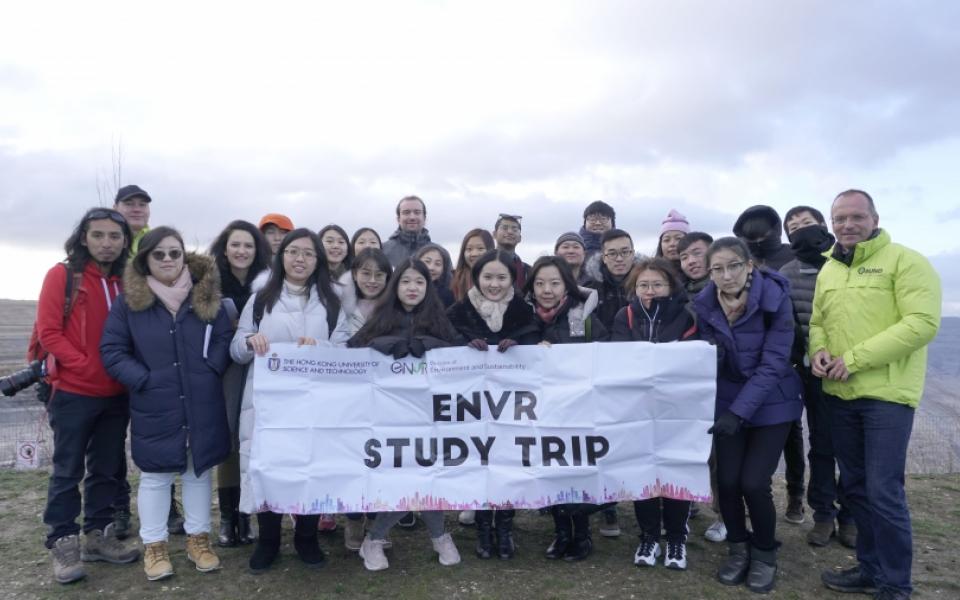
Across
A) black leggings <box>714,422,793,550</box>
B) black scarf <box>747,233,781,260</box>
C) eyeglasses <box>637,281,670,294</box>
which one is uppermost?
black scarf <box>747,233,781,260</box>

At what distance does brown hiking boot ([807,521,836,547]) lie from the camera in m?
5.62

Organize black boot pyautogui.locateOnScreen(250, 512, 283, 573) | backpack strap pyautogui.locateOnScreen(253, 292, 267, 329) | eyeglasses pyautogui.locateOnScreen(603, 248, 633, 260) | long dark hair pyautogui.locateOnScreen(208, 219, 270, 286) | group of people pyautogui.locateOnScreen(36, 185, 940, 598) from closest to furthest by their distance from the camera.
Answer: group of people pyautogui.locateOnScreen(36, 185, 940, 598)
black boot pyautogui.locateOnScreen(250, 512, 283, 573)
backpack strap pyautogui.locateOnScreen(253, 292, 267, 329)
long dark hair pyautogui.locateOnScreen(208, 219, 270, 286)
eyeglasses pyautogui.locateOnScreen(603, 248, 633, 260)

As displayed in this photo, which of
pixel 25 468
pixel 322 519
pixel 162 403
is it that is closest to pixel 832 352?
pixel 322 519

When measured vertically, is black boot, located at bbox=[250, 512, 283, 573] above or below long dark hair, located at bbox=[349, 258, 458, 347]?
below

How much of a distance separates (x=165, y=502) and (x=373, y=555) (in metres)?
1.68

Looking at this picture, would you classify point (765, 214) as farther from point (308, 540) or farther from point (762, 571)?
point (308, 540)

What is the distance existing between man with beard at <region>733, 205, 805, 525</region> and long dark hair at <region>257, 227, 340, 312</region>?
3982mm

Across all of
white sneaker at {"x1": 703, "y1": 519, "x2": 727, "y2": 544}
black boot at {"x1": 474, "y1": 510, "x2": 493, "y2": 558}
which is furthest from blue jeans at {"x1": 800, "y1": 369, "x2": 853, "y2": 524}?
black boot at {"x1": 474, "y1": 510, "x2": 493, "y2": 558}

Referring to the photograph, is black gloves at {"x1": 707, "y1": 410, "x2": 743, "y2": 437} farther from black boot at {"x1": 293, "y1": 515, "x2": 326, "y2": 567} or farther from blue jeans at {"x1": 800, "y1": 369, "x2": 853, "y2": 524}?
black boot at {"x1": 293, "y1": 515, "x2": 326, "y2": 567}

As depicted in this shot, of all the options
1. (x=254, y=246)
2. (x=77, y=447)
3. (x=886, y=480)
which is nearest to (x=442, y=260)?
(x=254, y=246)

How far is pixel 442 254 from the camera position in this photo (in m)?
6.73

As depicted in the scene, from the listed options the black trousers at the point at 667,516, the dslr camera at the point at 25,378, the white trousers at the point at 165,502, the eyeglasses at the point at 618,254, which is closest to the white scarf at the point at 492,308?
the eyeglasses at the point at 618,254

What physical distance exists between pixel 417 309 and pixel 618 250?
220 cm

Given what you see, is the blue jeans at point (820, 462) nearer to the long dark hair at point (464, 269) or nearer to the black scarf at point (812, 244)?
the black scarf at point (812, 244)
